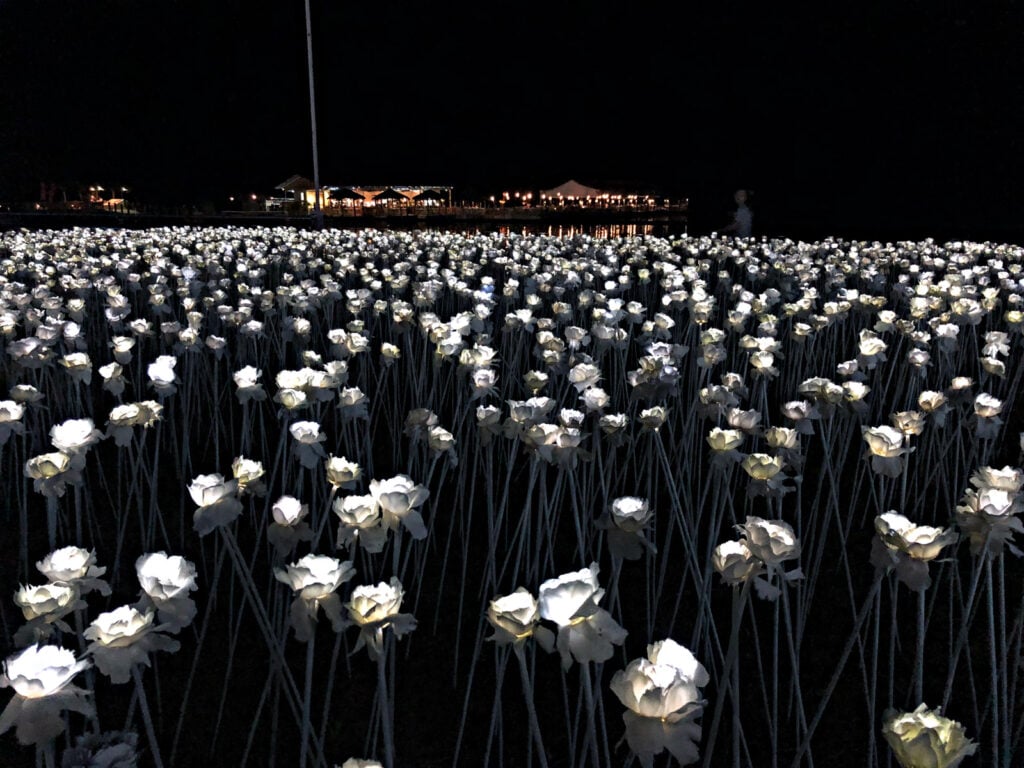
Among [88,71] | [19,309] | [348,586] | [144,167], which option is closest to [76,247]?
[19,309]

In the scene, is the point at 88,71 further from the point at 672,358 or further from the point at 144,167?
the point at 672,358

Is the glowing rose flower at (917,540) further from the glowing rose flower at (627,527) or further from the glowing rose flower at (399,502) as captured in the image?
the glowing rose flower at (399,502)

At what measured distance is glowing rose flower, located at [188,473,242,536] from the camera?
166cm

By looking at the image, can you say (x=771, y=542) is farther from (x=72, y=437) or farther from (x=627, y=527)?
(x=72, y=437)

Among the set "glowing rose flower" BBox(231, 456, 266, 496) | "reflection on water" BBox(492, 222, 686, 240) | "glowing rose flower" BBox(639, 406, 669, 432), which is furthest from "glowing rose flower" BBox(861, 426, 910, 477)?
"reflection on water" BBox(492, 222, 686, 240)

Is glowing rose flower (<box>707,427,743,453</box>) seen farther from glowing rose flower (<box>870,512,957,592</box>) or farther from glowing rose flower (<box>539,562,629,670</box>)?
glowing rose flower (<box>539,562,629,670</box>)

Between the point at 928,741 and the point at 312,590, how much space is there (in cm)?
97

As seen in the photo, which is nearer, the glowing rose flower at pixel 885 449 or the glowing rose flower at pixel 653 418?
the glowing rose flower at pixel 885 449

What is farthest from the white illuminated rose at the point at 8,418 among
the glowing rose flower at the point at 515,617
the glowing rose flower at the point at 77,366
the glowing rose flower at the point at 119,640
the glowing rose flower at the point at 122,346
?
the glowing rose flower at the point at 515,617

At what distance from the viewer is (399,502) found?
1614mm

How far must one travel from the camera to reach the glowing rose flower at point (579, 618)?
3.66 ft

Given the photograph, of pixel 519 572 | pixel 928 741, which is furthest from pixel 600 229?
pixel 928 741

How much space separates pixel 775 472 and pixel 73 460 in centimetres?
187

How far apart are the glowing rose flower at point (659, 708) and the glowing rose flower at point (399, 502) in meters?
0.68
